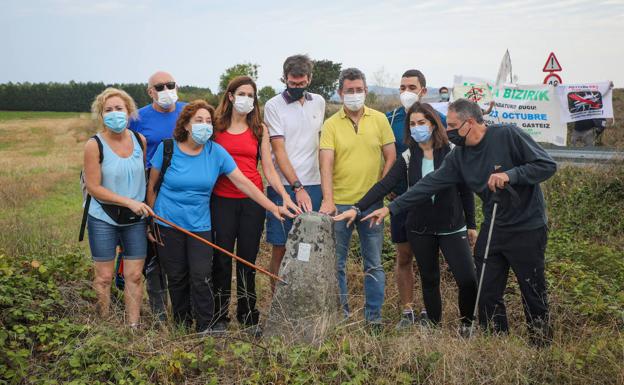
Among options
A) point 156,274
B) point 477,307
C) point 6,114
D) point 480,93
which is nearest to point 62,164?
point 480,93

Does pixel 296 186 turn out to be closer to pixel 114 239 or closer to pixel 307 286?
pixel 307 286

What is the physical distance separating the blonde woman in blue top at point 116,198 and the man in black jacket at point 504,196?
7.84 ft

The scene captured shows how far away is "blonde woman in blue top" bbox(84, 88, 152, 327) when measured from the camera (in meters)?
4.34

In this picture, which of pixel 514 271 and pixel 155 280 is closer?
pixel 514 271

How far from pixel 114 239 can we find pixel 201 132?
1.09m

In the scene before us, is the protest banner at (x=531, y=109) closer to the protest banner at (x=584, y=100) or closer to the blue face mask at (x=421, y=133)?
the protest banner at (x=584, y=100)

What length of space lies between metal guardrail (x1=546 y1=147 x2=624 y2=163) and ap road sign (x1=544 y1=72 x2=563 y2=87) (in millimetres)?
1896

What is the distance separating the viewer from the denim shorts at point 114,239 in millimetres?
4402

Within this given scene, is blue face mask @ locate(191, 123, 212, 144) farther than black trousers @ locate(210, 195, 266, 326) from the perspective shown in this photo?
No

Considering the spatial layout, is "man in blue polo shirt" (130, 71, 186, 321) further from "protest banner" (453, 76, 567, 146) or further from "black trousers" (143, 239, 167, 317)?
"protest banner" (453, 76, 567, 146)

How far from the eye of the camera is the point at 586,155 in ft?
36.6

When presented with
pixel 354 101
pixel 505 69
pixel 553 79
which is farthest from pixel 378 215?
pixel 505 69

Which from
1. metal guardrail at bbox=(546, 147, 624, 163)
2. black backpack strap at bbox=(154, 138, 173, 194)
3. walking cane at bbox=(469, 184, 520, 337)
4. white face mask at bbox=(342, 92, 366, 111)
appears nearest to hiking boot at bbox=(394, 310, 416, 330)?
walking cane at bbox=(469, 184, 520, 337)

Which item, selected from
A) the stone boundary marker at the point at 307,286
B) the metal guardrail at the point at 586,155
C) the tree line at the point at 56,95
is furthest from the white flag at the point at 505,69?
the tree line at the point at 56,95
